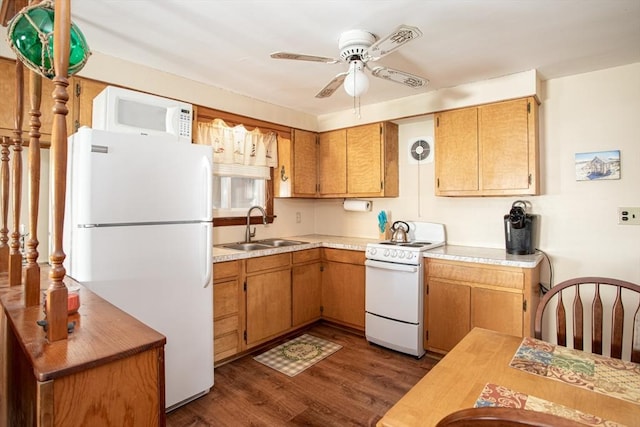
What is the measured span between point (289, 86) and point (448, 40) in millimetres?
1381

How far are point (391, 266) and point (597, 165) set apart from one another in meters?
1.77

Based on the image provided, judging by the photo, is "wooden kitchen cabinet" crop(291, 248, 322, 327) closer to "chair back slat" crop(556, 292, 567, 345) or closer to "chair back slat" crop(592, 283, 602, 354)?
"chair back slat" crop(556, 292, 567, 345)

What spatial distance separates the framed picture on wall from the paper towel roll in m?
1.90

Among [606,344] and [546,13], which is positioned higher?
[546,13]

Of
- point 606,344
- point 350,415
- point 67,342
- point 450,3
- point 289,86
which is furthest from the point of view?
point 289,86

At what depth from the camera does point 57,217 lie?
0.98 m

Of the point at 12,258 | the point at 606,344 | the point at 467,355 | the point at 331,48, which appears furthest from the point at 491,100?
the point at 12,258

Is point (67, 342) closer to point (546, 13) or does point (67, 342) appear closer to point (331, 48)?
point (331, 48)

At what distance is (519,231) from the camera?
8.80 ft

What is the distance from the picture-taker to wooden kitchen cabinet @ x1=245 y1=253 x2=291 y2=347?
2.85m

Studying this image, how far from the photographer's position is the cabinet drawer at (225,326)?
8.51 ft

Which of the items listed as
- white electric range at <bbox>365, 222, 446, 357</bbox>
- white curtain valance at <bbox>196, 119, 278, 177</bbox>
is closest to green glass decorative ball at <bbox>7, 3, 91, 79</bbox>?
white curtain valance at <bbox>196, 119, 278, 177</bbox>

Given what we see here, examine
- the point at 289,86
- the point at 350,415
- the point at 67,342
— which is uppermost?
the point at 289,86

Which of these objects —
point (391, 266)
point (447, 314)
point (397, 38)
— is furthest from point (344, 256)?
point (397, 38)
